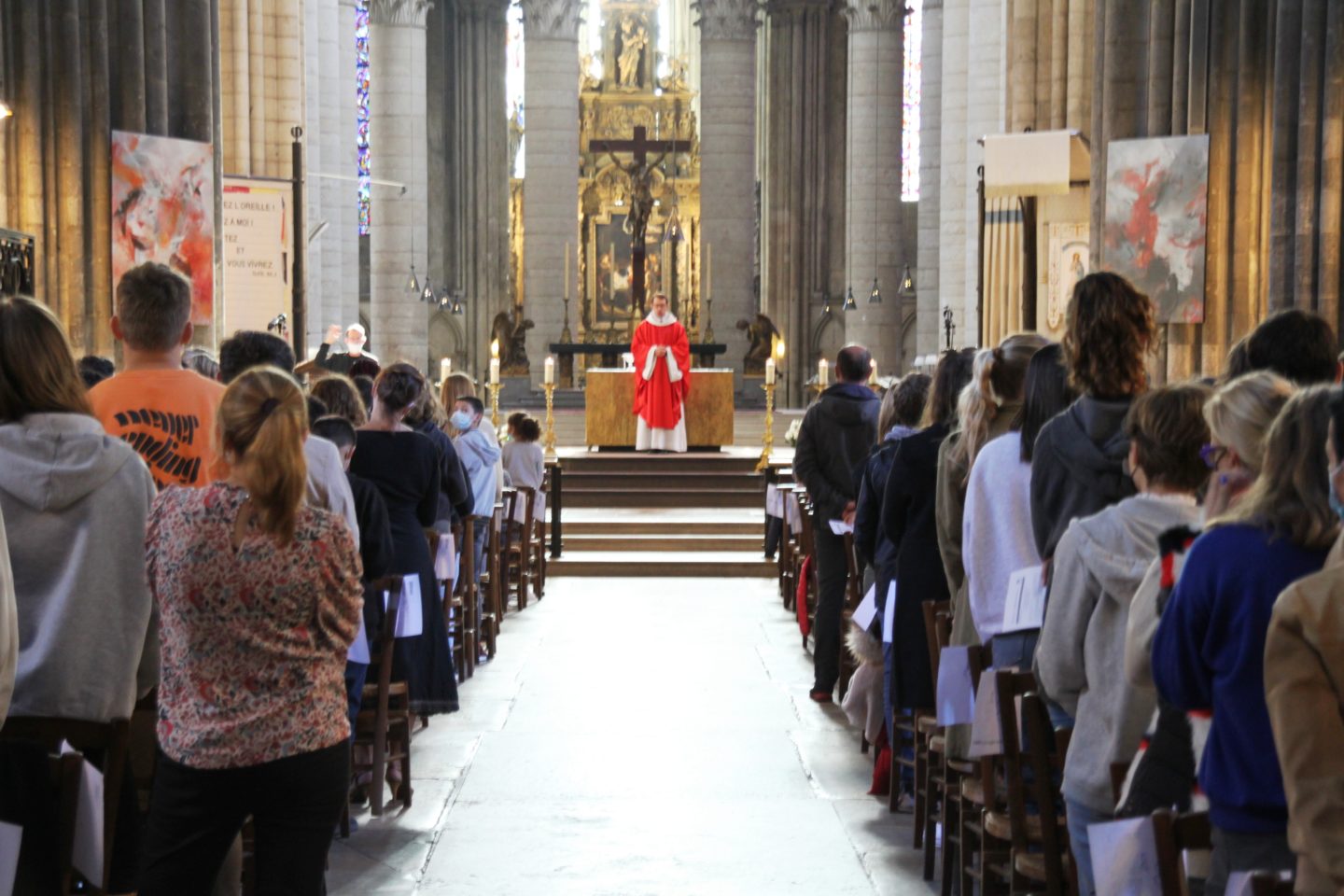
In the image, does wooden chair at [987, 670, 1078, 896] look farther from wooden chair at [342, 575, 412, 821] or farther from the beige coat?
wooden chair at [342, 575, 412, 821]

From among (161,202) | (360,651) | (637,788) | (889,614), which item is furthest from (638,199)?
(360,651)

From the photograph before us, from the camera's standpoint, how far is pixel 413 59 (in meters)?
27.2

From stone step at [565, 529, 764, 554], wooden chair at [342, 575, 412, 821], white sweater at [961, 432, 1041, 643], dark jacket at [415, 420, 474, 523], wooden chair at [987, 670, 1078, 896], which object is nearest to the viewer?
wooden chair at [987, 670, 1078, 896]

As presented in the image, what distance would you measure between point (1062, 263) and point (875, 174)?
13.2 meters

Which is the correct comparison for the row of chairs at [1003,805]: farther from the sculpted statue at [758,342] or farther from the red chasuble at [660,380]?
the sculpted statue at [758,342]

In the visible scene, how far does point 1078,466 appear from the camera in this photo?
4.58m

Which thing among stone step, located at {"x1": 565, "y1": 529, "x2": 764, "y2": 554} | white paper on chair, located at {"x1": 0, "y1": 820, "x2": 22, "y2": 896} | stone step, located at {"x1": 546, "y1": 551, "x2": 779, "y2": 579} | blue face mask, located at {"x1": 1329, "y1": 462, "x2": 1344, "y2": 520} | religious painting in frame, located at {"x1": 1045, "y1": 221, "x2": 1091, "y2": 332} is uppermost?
religious painting in frame, located at {"x1": 1045, "y1": 221, "x2": 1091, "y2": 332}

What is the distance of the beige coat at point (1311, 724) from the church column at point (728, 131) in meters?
27.5

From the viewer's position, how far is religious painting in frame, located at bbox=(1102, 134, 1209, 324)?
458 inches

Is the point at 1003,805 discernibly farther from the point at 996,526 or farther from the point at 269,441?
the point at 269,441

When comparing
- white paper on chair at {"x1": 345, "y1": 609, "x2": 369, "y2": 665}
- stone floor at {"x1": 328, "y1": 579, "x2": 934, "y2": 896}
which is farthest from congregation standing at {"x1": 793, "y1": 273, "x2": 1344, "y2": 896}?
white paper on chair at {"x1": 345, "y1": 609, "x2": 369, "y2": 665}

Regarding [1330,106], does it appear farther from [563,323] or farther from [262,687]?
[563,323]

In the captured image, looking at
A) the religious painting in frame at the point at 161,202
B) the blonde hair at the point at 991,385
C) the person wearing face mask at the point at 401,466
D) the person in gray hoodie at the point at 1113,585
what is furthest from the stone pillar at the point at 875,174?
the person in gray hoodie at the point at 1113,585

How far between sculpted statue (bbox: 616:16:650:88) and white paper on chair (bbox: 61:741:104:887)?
3233cm
